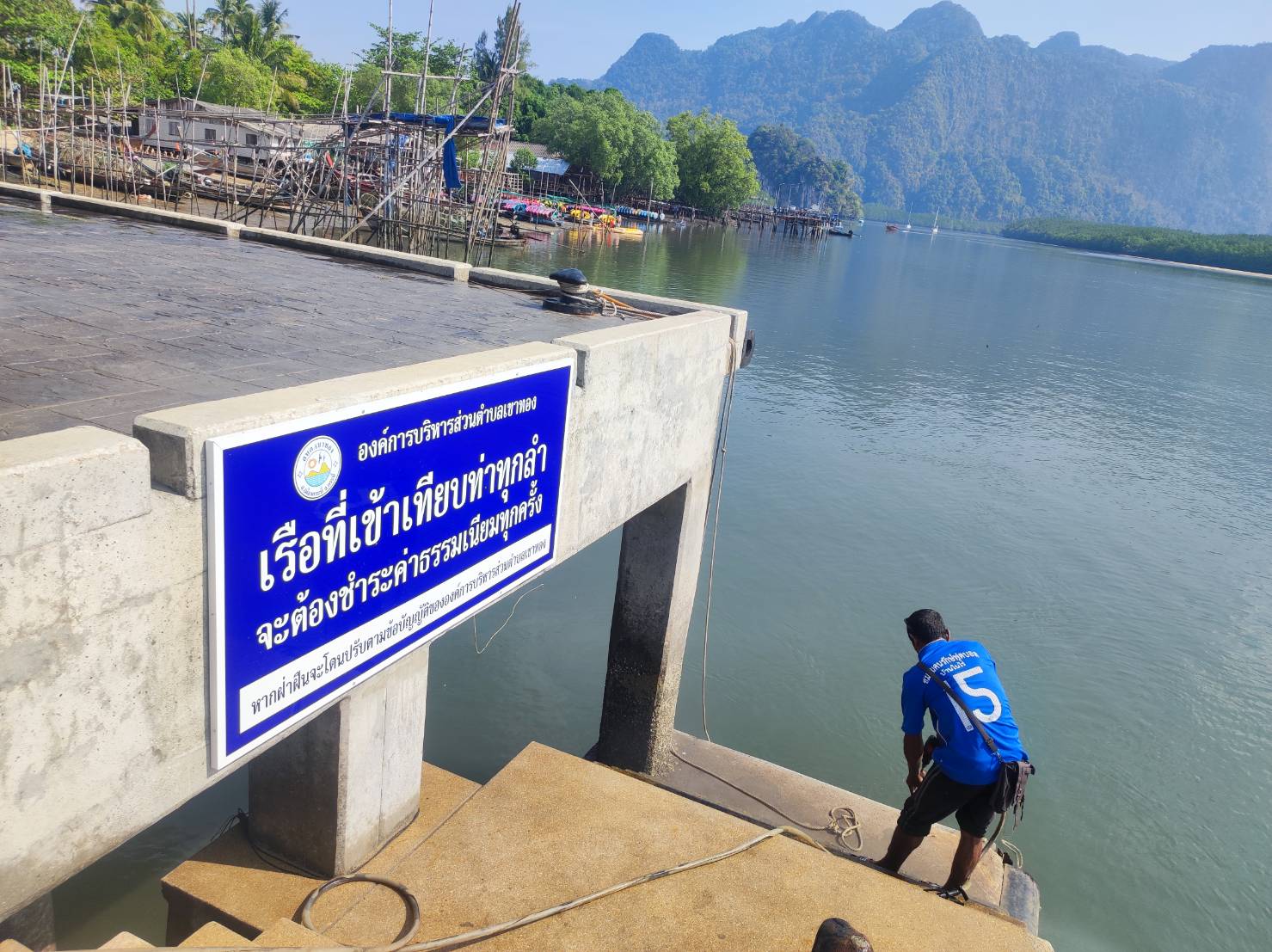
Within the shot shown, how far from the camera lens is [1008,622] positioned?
15141mm

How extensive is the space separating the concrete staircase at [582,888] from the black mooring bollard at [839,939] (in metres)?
0.90

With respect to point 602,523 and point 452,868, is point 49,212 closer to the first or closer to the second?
point 602,523

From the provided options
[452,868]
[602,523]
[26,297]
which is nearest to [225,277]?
[26,297]

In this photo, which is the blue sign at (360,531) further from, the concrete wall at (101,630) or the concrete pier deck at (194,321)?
the concrete pier deck at (194,321)

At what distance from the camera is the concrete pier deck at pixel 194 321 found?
4.71m

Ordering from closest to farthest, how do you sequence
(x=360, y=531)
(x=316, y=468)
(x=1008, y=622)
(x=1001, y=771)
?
(x=316, y=468)
(x=360, y=531)
(x=1001, y=771)
(x=1008, y=622)

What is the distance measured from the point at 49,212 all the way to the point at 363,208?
30.6 metres

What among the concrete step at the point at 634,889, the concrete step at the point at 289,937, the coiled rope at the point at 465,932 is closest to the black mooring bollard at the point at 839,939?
the concrete step at the point at 634,889

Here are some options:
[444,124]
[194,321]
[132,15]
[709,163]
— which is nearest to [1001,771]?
[194,321]

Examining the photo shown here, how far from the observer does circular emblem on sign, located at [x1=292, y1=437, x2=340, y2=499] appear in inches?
140

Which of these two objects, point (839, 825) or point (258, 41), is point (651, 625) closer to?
point (839, 825)

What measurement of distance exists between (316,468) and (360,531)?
1.51ft

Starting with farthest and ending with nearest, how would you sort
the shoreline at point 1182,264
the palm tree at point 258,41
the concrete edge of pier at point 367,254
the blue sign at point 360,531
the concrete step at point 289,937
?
the shoreline at point 1182,264 → the palm tree at point 258,41 → the concrete edge of pier at point 367,254 → the concrete step at point 289,937 → the blue sign at point 360,531

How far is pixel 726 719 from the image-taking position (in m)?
12.0
